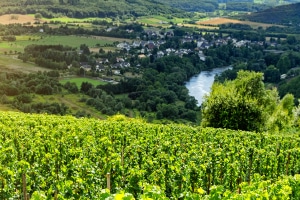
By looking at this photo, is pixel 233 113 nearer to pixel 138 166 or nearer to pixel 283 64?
pixel 138 166

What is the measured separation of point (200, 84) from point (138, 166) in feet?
356

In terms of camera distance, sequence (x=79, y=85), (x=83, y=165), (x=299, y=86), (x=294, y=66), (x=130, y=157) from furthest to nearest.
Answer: (x=294, y=66), (x=79, y=85), (x=299, y=86), (x=130, y=157), (x=83, y=165)

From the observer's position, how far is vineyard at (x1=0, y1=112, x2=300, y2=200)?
14.2m

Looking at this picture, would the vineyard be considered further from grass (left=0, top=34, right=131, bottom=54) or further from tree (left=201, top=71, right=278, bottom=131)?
grass (left=0, top=34, right=131, bottom=54)

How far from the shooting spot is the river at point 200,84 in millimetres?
111412

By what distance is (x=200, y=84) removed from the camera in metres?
124

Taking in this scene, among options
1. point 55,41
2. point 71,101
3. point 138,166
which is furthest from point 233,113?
point 55,41

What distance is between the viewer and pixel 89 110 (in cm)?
8738

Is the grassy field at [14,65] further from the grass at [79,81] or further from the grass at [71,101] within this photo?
the grass at [71,101]

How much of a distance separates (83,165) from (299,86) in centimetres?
9288

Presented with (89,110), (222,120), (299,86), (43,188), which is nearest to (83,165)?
(43,188)

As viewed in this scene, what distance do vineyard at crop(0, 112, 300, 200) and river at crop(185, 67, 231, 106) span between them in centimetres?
8076

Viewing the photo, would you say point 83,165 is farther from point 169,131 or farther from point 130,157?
point 169,131

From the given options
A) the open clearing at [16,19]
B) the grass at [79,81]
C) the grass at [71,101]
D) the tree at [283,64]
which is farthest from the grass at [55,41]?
the tree at [283,64]
